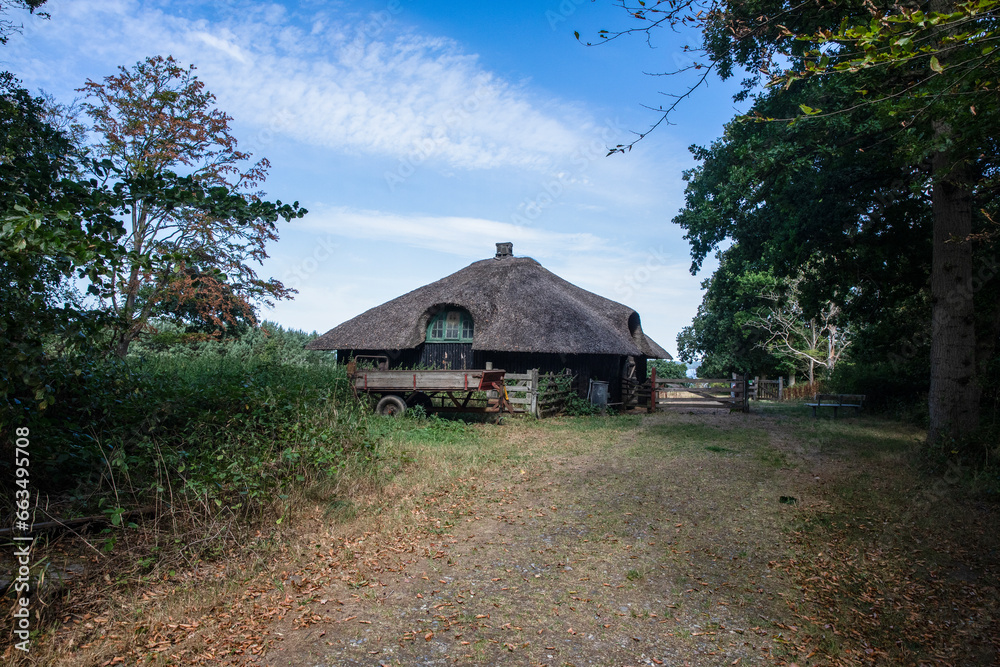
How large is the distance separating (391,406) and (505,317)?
20.6ft

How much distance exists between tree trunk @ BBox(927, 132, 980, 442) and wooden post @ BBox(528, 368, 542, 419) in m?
8.95

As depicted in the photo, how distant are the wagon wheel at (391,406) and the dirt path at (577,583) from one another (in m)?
6.37

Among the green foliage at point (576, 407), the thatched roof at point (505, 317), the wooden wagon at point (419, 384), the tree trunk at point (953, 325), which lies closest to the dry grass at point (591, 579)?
the tree trunk at point (953, 325)

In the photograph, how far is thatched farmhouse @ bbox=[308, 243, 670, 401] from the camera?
19.0m

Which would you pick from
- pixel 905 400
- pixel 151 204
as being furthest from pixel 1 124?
pixel 905 400

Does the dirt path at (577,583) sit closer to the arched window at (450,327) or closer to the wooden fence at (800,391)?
the arched window at (450,327)

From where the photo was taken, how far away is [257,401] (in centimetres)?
717

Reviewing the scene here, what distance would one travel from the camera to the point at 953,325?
30.5 feet

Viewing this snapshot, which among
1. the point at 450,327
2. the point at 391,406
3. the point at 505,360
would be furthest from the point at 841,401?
the point at 391,406

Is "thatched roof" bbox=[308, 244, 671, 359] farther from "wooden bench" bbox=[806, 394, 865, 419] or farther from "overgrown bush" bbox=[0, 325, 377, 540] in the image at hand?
"overgrown bush" bbox=[0, 325, 377, 540]

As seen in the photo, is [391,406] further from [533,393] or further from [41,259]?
[41,259]

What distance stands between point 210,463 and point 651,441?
30.8 ft

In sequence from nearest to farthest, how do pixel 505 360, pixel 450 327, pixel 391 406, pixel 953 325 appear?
1. pixel 953 325
2. pixel 391 406
3. pixel 505 360
4. pixel 450 327

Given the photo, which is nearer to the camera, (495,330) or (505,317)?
(495,330)
